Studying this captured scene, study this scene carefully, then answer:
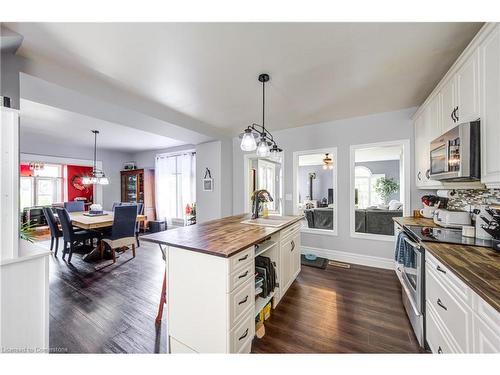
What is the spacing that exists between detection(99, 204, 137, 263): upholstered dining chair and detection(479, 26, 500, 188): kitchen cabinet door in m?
4.18

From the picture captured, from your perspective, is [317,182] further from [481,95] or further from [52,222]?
[52,222]

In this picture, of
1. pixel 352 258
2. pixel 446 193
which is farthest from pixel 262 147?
pixel 352 258

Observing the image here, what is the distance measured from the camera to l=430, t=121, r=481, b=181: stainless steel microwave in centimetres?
135

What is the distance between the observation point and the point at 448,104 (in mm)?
1783

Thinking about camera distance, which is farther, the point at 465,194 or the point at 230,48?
the point at 465,194

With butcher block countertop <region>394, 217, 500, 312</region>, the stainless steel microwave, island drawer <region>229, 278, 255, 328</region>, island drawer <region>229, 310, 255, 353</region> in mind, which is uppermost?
the stainless steel microwave

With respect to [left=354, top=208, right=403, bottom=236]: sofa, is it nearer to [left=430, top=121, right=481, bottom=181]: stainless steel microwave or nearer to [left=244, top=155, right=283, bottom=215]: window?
[left=244, top=155, right=283, bottom=215]: window

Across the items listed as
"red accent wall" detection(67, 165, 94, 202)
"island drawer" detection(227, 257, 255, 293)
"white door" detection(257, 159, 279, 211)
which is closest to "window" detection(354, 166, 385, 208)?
"white door" detection(257, 159, 279, 211)

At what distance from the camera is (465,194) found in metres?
2.12
